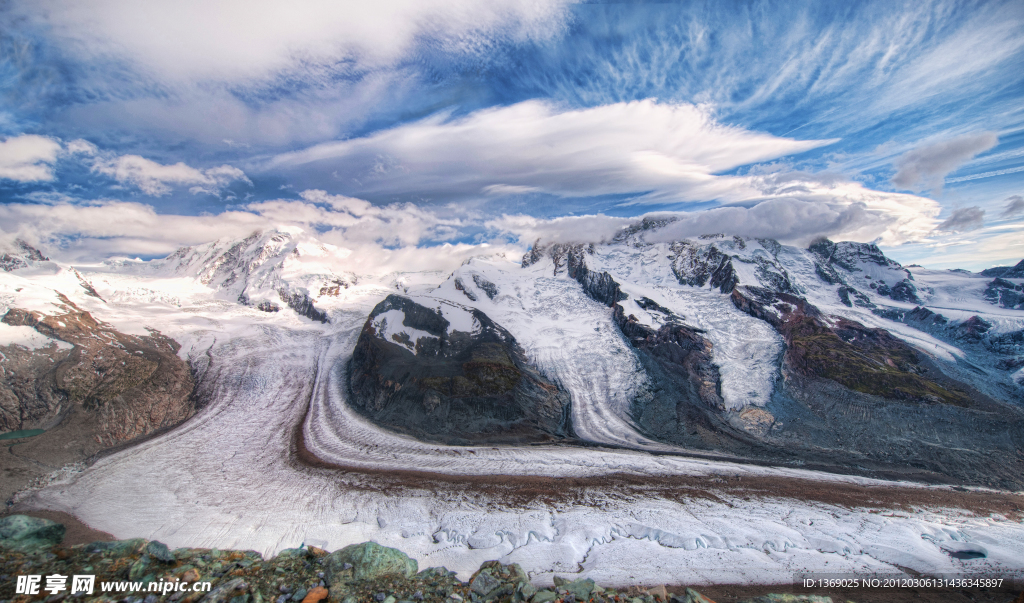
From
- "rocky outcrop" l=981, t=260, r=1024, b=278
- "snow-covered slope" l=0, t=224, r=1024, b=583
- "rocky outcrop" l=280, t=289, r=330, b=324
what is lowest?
"snow-covered slope" l=0, t=224, r=1024, b=583

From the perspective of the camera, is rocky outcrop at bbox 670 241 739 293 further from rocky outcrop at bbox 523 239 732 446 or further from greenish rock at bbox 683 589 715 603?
greenish rock at bbox 683 589 715 603

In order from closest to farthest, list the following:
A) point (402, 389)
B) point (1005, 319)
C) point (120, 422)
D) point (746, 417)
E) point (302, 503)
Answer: point (302, 503) → point (120, 422) → point (746, 417) → point (402, 389) → point (1005, 319)

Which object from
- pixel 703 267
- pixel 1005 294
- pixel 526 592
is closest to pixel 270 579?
pixel 526 592

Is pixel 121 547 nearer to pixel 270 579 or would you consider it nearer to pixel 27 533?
pixel 270 579

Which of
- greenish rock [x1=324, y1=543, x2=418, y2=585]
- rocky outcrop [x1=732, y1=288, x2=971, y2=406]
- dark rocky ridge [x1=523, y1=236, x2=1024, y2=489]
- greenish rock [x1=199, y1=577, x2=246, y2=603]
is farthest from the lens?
rocky outcrop [x1=732, y1=288, x2=971, y2=406]

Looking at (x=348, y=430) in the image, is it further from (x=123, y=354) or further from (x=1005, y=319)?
(x=1005, y=319)

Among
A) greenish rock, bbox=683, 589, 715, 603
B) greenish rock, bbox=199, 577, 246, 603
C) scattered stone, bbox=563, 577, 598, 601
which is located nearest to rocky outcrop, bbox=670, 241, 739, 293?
greenish rock, bbox=683, 589, 715, 603

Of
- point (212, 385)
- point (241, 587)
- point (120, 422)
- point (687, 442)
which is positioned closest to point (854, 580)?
point (687, 442)

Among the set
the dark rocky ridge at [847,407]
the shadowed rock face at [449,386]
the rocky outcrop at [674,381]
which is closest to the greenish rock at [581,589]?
the shadowed rock face at [449,386]
